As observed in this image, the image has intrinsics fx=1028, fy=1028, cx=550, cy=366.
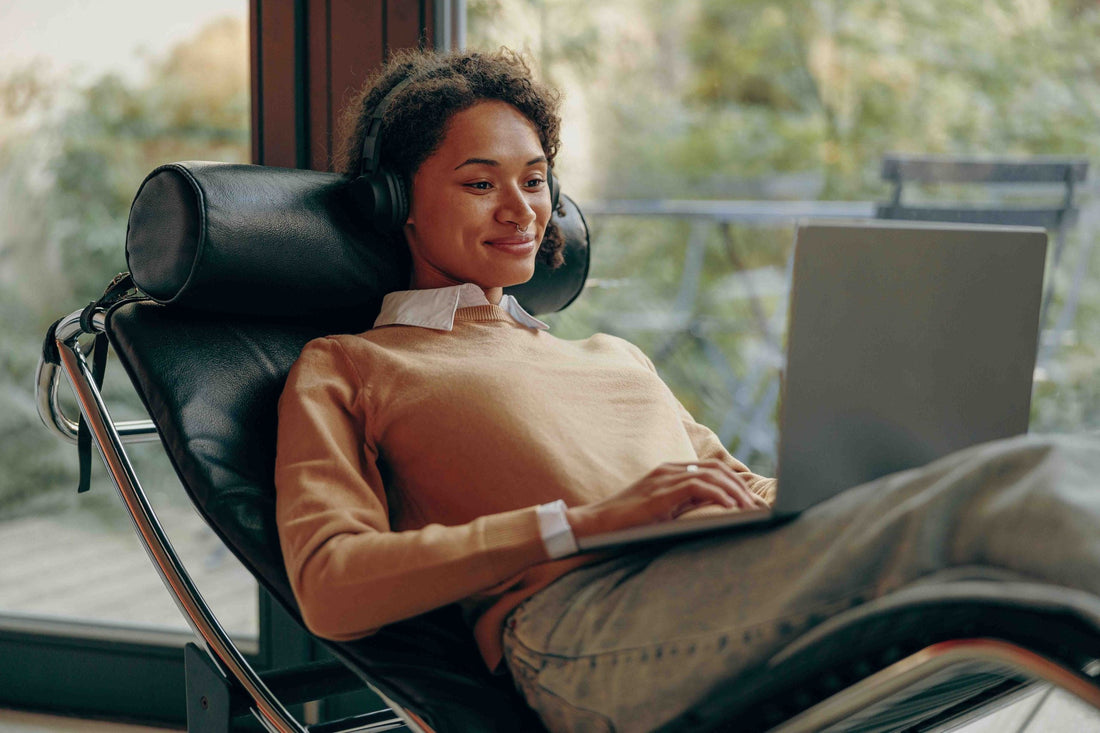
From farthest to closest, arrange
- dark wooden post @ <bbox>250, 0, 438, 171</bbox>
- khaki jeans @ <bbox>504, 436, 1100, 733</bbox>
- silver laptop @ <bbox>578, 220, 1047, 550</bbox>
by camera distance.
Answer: dark wooden post @ <bbox>250, 0, 438, 171</bbox>
silver laptop @ <bbox>578, 220, 1047, 550</bbox>
khaki jeans @ <bbox>504, 436, 1100, 733</bbox>

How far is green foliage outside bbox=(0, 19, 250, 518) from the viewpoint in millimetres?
1946

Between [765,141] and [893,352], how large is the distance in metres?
1.51

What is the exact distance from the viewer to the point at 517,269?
→ 1.33 m

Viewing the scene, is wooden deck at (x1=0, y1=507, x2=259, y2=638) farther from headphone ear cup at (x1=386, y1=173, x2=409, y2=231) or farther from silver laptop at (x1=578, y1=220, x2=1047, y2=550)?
silver laptop at (x1=578, y1=220, x2=1047, y2=550)

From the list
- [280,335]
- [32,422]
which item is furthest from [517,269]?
[32,422]

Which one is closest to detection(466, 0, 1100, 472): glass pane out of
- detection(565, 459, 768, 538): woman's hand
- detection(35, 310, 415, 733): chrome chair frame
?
detection(35, 310, 415, 733): chrome chair frame

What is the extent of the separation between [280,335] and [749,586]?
715 mm

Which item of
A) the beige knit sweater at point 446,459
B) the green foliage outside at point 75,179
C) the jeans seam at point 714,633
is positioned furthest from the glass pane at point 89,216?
the jeans seam at point 714,633

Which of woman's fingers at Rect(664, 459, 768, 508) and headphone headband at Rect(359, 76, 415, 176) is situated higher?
headphone headband at Rect(359, 76, 415, 176)

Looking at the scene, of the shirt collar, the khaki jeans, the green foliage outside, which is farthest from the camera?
the green foliage outside

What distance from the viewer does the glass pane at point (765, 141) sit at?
2068 millimetres

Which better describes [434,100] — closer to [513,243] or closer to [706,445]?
[513,243]

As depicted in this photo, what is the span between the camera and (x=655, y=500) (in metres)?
0.92

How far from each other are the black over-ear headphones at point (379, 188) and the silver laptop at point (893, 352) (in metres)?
0.57
